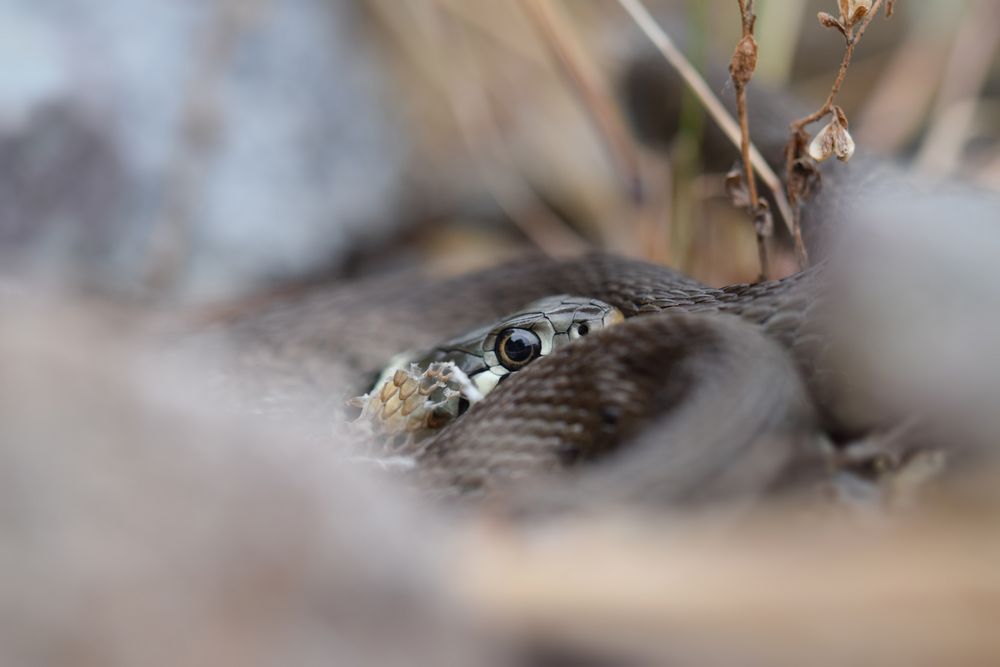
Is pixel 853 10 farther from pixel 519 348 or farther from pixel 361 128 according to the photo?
pixel 361 128

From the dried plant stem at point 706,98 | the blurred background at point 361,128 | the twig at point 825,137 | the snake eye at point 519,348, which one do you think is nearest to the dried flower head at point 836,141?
the twig at point 825,137

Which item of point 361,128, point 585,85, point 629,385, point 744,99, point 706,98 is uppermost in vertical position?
point 361,128

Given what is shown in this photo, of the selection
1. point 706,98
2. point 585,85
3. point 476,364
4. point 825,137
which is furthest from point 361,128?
point 825,137

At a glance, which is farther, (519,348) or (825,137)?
(519,348)

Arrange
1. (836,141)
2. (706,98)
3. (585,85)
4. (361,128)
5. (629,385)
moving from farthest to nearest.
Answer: (361,128) < (585,85) < (706,98) < (836,141) < (629,385)

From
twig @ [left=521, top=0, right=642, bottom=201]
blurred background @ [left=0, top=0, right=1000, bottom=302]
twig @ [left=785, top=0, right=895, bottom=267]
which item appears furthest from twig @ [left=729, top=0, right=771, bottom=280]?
blurred background @ [left=0, top=0, right=1000, bottom=302]

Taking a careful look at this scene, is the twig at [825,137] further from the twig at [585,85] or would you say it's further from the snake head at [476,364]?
the twig at [585,85]
